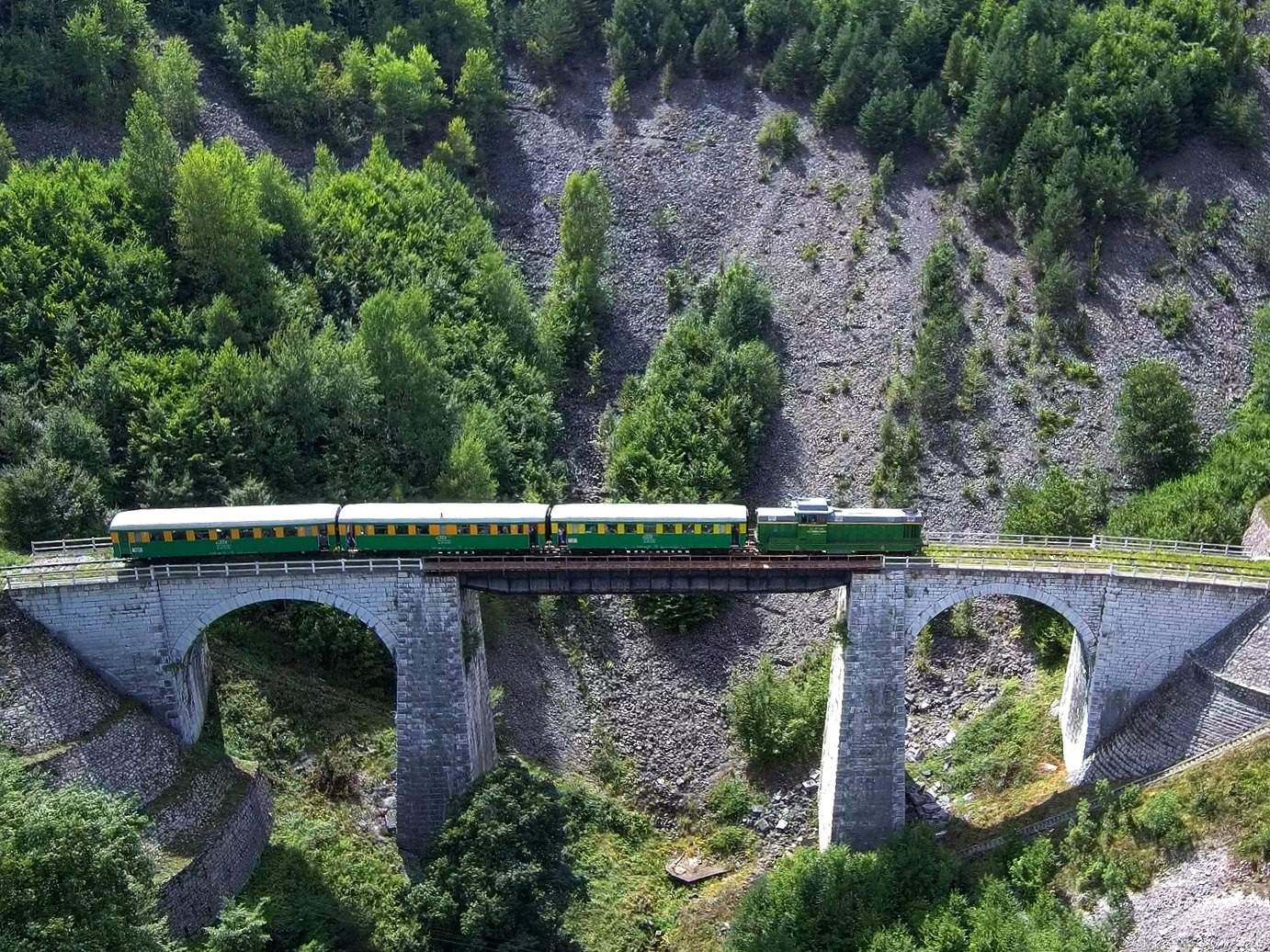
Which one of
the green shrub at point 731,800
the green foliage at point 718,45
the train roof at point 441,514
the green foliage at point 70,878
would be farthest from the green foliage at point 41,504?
the green foliage at point 718,45

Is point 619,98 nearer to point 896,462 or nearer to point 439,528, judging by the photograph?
point 896,462

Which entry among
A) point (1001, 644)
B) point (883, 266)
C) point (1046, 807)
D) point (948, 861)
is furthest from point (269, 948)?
point (883, 266)

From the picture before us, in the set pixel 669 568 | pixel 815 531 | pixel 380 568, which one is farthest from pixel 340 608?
pixel 815 531

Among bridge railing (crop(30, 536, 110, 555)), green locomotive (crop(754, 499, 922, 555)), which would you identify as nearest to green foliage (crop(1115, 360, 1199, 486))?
green locomotive (crop(754, 499, 922, 555))

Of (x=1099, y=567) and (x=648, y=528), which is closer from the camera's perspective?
(x=648, y=528)

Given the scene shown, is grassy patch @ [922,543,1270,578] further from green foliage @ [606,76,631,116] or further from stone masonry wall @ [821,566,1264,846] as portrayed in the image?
green foliage @ [606,76,631,116]

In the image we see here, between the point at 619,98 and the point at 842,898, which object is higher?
the point at 619,98
